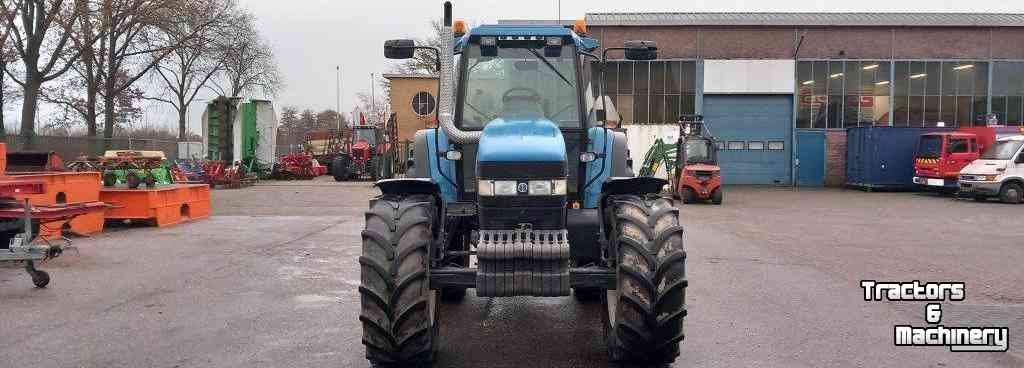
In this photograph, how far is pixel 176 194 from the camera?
640 inches

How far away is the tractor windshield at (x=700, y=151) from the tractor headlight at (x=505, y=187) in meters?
20.8

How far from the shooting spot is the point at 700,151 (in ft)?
82.8

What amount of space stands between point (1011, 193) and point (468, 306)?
22916 mm

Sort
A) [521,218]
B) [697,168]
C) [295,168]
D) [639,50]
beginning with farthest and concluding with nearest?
[295,168] < [697,168] < [639,50] < [521,218]

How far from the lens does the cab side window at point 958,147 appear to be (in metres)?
27.8

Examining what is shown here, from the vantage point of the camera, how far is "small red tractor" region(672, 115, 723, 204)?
942 inches

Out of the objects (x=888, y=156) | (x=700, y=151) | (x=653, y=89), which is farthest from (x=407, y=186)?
(x=653, y=89)

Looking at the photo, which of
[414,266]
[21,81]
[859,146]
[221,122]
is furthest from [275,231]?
[859,146]

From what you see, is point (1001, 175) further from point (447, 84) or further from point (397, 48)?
point (447, 84)

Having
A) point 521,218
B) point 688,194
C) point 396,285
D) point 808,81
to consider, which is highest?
point 808,81

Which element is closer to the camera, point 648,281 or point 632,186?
point 648,281

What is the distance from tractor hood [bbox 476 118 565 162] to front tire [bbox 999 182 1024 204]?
24221 millimetres

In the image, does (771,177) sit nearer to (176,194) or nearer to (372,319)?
(176,194)

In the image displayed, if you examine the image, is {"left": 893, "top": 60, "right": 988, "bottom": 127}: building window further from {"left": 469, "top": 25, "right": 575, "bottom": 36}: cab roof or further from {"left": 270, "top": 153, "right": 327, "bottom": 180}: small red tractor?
{"left": 469, "top": 25, "right": 575, "bottom": 36}: cab roof
